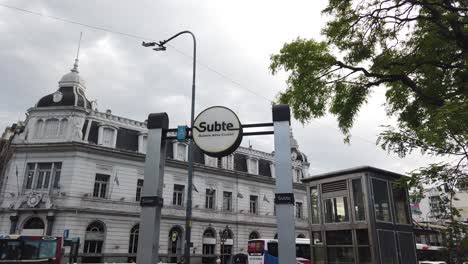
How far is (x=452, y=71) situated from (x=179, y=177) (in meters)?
29.9

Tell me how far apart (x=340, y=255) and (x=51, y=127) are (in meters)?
28.0

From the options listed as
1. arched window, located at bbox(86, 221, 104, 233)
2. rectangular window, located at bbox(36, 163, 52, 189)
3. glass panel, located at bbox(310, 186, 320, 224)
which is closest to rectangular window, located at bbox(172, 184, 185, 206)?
arched window, located at bbox(86, 221, 104, 233)

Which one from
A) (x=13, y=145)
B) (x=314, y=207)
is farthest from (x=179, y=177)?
(x=314, y=207)

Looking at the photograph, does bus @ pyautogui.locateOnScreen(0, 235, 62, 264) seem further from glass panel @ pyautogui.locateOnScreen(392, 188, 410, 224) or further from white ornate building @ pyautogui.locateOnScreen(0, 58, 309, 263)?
glass panel @ pyautogui.locateOnScreen(392, 188, 410, 224)

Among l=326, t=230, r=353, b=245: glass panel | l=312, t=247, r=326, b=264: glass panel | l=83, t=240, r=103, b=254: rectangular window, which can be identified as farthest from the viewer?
l=83, t=240, r=103, b=254: rectangular window

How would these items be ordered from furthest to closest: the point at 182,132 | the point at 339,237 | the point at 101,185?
the point at 101,185 → the point at 339,237 → the point at 182,132

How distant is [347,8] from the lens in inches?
380

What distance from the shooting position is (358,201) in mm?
12078

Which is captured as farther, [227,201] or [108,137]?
[227,201]

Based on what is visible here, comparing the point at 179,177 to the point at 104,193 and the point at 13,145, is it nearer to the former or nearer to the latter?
the point at 104,193

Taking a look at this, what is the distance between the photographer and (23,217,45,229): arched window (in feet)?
93.5

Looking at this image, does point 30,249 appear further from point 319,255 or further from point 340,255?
Result: point 340,255

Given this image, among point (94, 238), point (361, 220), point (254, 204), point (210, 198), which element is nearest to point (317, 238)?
point (361, 220)

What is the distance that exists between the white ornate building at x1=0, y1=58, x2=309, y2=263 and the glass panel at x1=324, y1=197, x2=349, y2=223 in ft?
54.9
